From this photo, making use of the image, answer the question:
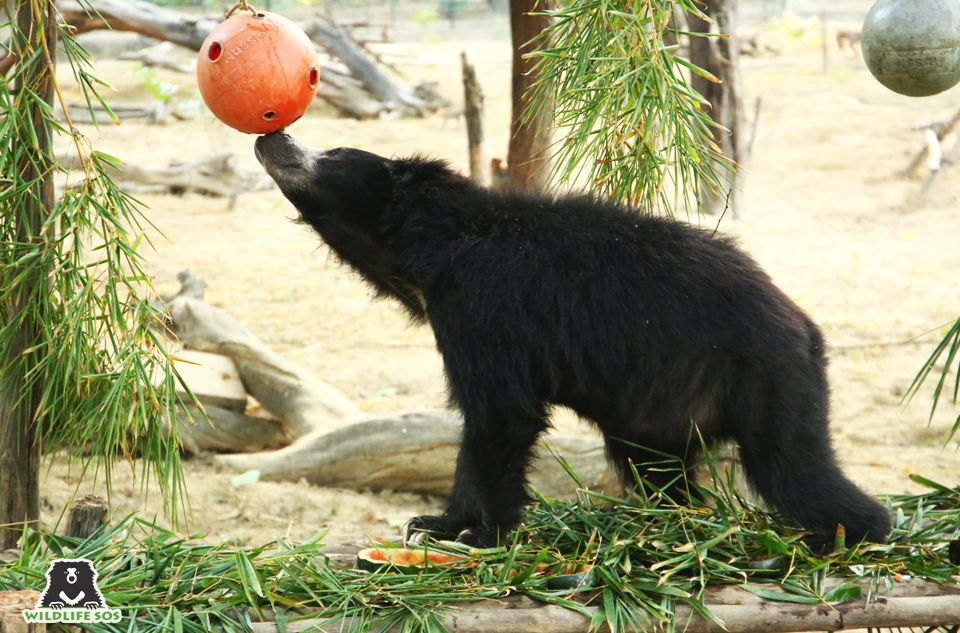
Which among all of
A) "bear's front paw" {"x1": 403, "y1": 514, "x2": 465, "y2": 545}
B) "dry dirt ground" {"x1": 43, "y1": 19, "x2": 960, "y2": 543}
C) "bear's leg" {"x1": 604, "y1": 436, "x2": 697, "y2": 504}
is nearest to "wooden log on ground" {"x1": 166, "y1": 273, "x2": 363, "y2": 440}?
"dry dirt ground" {"x1": 43, "y1": 19, "x2": 960, "y2": 543}

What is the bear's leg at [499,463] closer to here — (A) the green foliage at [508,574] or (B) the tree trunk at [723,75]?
(A) the green foliage at [508,574]

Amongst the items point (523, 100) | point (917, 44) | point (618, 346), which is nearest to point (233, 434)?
point (523, 100)

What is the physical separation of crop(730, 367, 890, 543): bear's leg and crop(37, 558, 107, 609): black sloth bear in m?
1.84

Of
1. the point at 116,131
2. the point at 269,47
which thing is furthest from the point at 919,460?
the point at 116,131

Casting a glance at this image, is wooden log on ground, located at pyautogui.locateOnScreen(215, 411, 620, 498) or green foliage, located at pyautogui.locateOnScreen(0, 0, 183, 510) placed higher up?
green foliage, located at pyautogui.locateOnScreen(0, 0, 183, 510)

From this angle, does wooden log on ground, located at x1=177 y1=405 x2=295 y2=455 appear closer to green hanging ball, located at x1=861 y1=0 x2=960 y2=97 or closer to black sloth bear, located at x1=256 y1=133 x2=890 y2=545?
black sloth bear, located at x1=256 y1=133 x2=890 y2=545

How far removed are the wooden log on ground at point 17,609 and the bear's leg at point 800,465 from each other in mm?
1963

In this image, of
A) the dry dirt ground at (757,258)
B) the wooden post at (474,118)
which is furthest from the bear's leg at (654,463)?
the wooden post at (474,118)

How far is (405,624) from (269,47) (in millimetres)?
1647

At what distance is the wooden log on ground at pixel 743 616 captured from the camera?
2783mm

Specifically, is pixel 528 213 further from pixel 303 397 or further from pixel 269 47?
A: pixel 303 397

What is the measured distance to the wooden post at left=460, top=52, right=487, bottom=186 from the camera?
23.9 ft

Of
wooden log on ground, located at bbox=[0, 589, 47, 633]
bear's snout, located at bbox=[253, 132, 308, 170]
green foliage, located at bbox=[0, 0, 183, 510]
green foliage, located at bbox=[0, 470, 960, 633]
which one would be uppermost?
bear's snout, located at bbox=[253, 132, 308, 170]

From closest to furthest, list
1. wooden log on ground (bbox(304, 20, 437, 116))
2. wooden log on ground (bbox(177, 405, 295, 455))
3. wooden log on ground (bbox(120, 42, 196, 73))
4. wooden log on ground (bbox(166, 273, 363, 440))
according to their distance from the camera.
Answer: wooden log on ground (bbox(177, 405, 295, 455)), wooden log on ground (bbox(166, 273, 363, 440)), wooden log on ground (bbox(304, 20, 437, 116)), wooden log on ground (bbox(120, 42, 196, 73))
